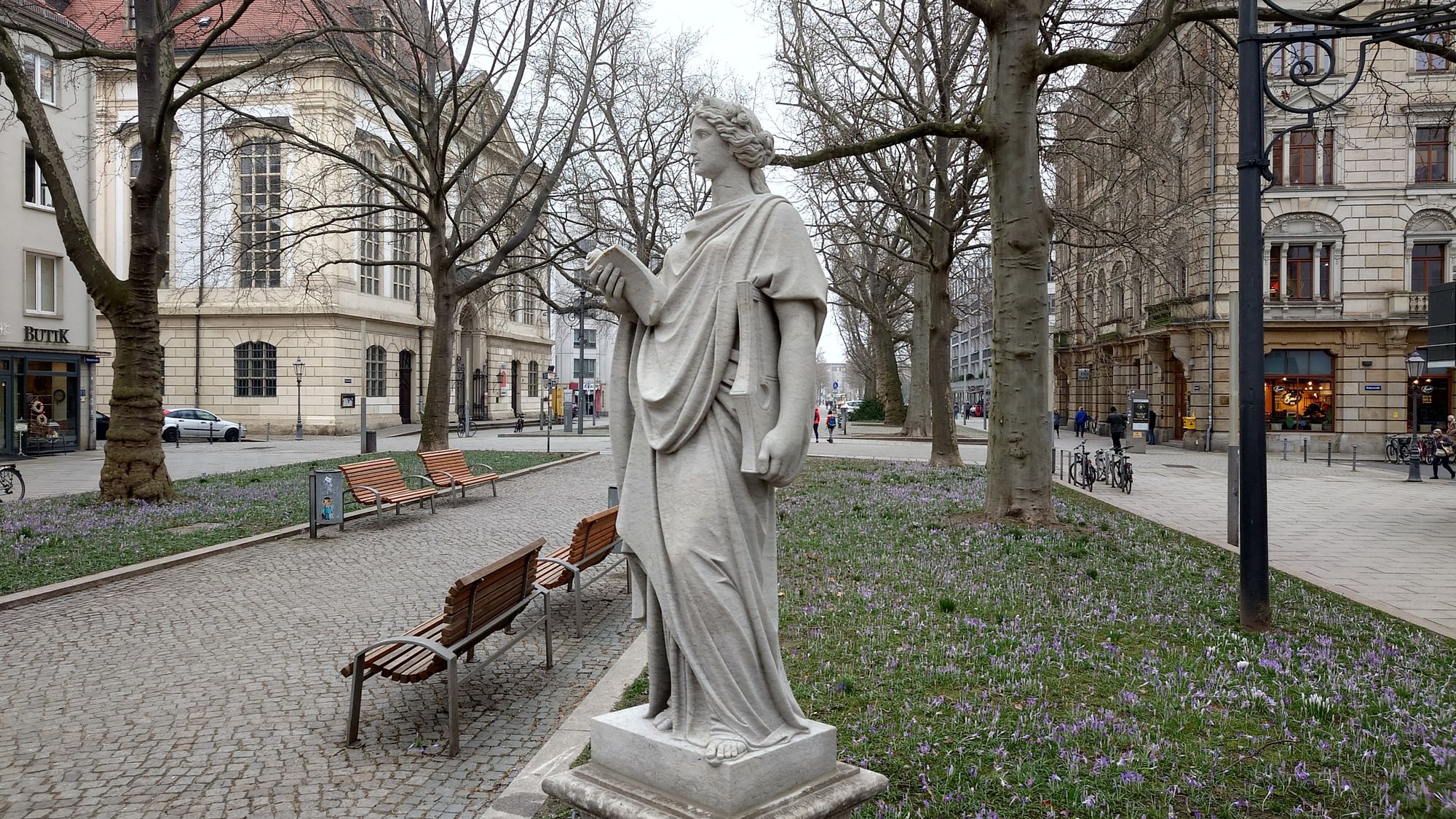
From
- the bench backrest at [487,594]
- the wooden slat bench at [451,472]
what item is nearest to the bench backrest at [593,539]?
the bench backrest at [487,594]

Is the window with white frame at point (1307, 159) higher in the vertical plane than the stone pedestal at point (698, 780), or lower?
higher

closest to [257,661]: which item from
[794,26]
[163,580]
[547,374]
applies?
[163,580]

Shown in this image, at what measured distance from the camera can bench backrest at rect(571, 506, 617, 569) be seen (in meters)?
7.91

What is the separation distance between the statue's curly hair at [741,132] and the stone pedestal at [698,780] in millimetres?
1805

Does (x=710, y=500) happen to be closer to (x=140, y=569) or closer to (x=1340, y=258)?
(x=140, y=569)

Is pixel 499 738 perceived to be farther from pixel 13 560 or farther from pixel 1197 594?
pixel 13 560

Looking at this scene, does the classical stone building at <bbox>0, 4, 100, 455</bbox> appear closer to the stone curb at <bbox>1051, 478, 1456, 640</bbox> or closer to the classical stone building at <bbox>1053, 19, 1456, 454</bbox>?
the stone curb at <bbox>1051, 478, 1456, 640</bbox>

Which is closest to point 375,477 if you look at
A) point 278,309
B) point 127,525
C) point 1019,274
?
point 127,525

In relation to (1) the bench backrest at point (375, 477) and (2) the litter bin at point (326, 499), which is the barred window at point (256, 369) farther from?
(2) the litter bin at point (326, 499)

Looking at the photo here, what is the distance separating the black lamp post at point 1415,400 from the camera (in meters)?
21.7

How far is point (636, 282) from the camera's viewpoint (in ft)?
9.85

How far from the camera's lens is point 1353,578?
934 cm

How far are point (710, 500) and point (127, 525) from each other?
1200 centimetres

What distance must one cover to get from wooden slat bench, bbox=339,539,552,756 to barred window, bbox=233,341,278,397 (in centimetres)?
3855
